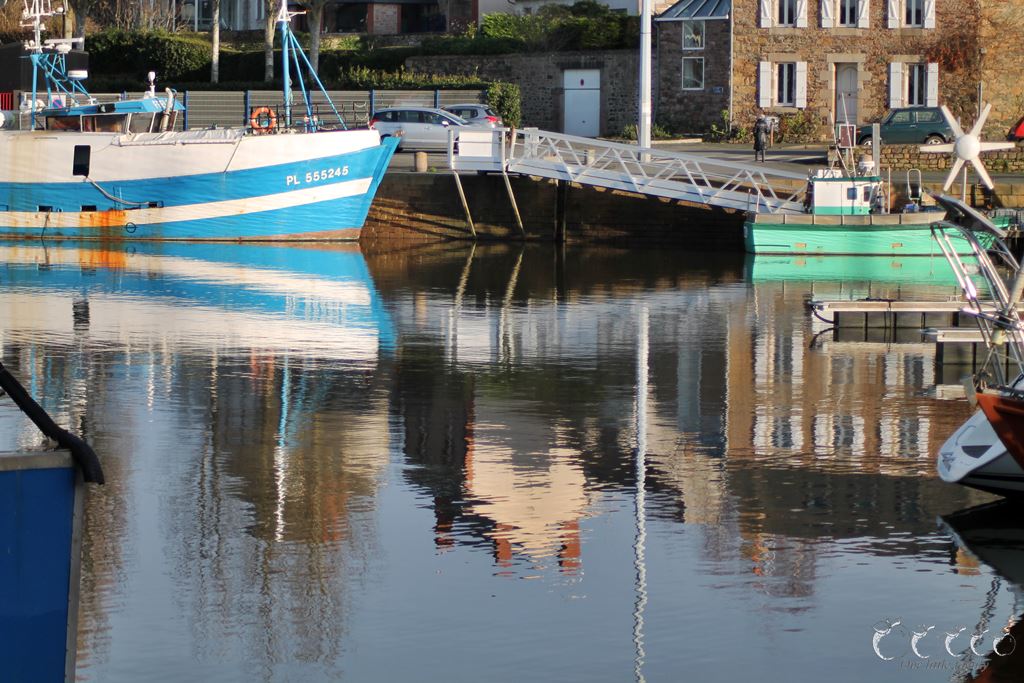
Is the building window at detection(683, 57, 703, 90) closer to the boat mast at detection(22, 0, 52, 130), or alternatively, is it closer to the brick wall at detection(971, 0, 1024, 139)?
the brick wall at detection(971, 0, 1024, 139)

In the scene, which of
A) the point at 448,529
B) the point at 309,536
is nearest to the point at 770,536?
the point at 448,529

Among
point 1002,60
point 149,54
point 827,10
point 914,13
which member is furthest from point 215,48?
point 1002,60

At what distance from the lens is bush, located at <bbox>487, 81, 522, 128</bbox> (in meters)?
47.0

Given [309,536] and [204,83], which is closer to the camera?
[309,536]

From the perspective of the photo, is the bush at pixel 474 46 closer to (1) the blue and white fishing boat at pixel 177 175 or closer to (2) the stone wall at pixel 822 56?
(2) the stone wall at pixel 822 56

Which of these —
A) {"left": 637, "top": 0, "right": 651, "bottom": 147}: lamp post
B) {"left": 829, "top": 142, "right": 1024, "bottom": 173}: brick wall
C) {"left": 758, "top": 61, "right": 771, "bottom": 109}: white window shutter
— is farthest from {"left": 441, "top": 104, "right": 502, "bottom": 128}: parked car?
{"left": 829, "top": 142, "right": 1024, "bottom": 173}: brick wall

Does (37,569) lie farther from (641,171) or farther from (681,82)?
(681,82)

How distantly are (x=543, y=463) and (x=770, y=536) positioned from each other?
2597 millimetres

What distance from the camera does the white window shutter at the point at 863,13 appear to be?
4547 centimetres

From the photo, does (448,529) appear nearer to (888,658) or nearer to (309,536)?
(309,536)

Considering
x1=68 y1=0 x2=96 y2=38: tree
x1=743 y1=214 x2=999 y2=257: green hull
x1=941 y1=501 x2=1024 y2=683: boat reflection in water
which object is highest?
x1=68 y1=0 x2=96 y2=38: tree

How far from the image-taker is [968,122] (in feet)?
152

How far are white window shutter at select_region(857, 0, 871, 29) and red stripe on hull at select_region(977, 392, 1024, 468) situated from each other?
120 feet

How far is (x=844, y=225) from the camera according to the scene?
2983 centimetres
